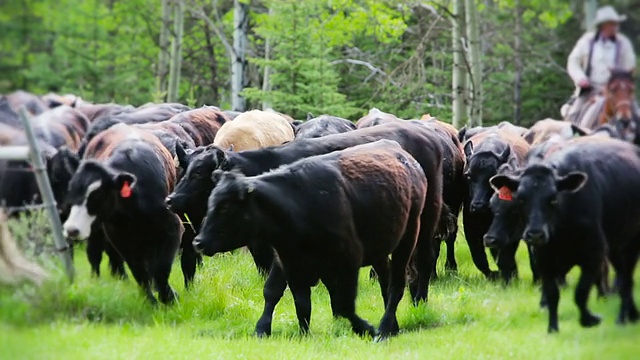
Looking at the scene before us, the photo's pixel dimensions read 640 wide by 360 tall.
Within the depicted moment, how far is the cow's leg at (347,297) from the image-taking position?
781cm

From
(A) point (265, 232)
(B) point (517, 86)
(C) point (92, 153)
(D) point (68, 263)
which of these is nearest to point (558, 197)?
(B) point (517, 86)

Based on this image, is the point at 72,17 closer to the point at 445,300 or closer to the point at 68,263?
the point at 68,263

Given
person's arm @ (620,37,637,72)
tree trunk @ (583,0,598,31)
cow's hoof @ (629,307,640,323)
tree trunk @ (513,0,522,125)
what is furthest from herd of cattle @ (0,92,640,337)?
tree trunk @ (583,0,598,31)

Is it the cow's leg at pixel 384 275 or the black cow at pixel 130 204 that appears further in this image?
the cow's leg at pixel 384 275

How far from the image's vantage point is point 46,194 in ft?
11.8

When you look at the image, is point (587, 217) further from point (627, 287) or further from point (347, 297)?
point (347, 297)

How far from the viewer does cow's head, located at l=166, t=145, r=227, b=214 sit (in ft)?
28.5

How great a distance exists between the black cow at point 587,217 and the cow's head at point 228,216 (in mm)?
3987

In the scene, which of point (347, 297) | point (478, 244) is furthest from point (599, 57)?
point (347, 297)

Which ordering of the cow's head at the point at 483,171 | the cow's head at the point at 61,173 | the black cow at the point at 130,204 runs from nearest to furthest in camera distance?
the cow's head at the point at 61,173 → the black cow at the point at 130,204 → the cow's head at the point at 483,171

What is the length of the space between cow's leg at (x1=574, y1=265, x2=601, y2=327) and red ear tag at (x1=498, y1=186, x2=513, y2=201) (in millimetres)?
769

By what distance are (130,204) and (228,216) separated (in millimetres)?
1635

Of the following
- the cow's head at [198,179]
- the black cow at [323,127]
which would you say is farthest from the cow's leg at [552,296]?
the black cow at [323,127]

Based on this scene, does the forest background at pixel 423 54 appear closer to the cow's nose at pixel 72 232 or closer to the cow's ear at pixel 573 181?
the cow's ear at pixel 573 181
